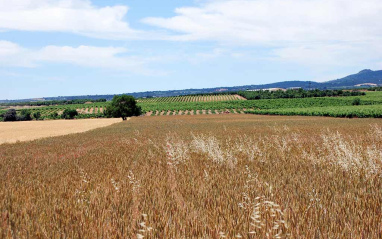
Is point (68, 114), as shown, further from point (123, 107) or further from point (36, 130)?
point (36, 130)

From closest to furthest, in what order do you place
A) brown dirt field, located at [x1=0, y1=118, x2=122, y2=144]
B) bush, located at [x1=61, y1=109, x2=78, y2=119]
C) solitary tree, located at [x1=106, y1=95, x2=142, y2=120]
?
brown dirt field, located at [x1=0, y1=118, x2=122, y2=144]
solitary tree, located at [x1=106, y1=95, x2=142, y2=120]
bush, located at [x1=61, y1=109, x2=78, y2=119]

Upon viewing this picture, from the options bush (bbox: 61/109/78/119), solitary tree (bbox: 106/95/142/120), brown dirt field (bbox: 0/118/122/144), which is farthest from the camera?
bush (bbox: 61/109/78/119)

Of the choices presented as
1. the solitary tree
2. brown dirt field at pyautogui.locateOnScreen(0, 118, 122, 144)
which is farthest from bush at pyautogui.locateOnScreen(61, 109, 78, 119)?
brown dirt field at pyautogui.locateOnScreen(0, 118, 122, 144)

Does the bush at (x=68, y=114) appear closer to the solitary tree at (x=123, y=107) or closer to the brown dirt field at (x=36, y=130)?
the solitary tree at (x=123, y=107)

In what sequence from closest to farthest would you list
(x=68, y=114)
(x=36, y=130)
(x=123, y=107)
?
(x=36, y=130) → (x=123, y=107) → (x=68, y=114)

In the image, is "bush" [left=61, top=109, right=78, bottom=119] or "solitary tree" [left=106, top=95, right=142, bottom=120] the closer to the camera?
"solitary tree" [left=106, top=95, right=142, bottom=120]

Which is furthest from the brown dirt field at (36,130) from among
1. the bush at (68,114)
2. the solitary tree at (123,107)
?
the bush at (68,114)

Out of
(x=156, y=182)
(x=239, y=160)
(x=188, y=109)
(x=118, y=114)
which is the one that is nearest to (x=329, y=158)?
(x=239, y=160)

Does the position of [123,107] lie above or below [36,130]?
above

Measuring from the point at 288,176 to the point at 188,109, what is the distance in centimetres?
11889

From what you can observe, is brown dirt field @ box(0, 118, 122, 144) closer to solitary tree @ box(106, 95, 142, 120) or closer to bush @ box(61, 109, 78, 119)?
solitary tree @ box(106, 95, 142, 120)

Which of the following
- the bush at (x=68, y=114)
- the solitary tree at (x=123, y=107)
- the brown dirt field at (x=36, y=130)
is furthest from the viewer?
the bush at (x=68, y=114)

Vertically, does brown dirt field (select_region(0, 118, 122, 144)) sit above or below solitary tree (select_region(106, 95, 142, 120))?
below

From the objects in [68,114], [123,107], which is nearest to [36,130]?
[123,107]
